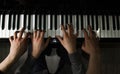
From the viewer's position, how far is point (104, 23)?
1.22 metres

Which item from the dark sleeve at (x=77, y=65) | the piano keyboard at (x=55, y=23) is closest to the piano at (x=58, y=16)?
the piano keyboard at (x=55, y=23)

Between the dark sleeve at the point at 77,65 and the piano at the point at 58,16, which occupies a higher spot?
the piano at the point at 58,16

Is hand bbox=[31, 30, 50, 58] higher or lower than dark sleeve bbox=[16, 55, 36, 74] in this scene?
higher

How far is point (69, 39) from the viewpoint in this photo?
1160 millimetres

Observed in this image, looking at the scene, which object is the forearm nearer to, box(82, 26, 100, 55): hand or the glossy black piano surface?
box(82, 26, 100, 55): hand

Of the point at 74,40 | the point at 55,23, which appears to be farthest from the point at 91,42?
the point at 55,23

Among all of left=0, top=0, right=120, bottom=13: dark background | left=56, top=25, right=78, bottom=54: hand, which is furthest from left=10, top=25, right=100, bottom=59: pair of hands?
left=0, top=0, right=120, bottom=13: dark background

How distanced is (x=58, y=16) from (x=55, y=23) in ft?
0.12

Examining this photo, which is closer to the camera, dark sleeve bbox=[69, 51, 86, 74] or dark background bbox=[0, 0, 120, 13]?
dark sleeve bbox=[69, 51, 86, 74]

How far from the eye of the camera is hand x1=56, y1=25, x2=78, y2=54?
1.15m

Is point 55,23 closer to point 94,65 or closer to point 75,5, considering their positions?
point 75,5

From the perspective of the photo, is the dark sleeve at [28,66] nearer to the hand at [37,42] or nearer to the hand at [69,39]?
the hand at [37,42]

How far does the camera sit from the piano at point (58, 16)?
1206mm

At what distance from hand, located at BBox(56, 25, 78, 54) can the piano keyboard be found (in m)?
0.04
